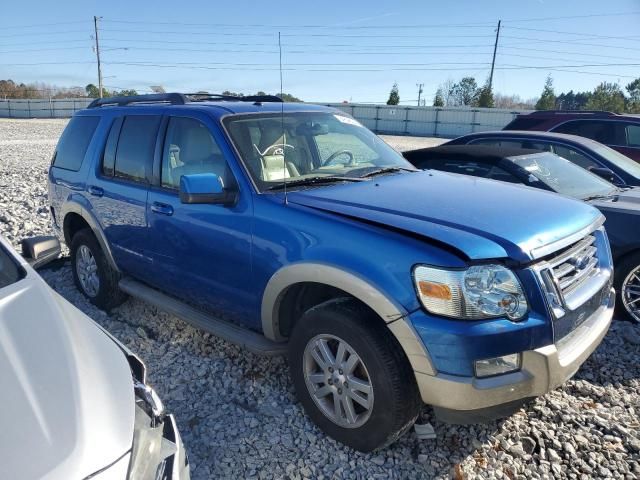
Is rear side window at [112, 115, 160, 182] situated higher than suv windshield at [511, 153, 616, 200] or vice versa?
rear side window at [112, 115, 160, 182]

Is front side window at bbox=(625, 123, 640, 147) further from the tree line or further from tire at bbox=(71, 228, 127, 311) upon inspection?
the tree line

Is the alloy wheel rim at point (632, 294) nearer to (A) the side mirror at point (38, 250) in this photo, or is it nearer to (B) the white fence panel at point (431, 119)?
(A) the side mirror at point (38, 250)

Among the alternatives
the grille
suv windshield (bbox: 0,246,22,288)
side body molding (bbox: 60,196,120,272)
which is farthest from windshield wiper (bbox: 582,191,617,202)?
suv windshield (bbox: 0,246,22,288)

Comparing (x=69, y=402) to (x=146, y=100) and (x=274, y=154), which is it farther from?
(x=146, y=100)

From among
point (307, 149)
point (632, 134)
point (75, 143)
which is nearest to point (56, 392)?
point (307, 149)

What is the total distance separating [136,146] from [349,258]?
7.80ft

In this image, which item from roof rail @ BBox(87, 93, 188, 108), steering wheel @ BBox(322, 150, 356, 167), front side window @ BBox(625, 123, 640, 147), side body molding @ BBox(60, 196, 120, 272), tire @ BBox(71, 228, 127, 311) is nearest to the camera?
steering wheel @ BBox(322, 150, 356, 167)

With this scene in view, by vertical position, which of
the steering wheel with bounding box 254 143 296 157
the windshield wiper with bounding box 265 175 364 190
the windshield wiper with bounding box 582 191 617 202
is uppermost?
the steering wheel with bounding box 254 143 296 157

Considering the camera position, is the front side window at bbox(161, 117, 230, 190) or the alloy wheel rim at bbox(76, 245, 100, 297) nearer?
the front side window at bbox(161, 117, 230, 190)

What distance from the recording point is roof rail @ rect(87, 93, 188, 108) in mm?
3963

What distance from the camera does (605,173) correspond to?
18.0 ft

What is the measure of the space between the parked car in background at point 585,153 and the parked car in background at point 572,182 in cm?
38

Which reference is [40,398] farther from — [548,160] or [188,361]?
[548,160]

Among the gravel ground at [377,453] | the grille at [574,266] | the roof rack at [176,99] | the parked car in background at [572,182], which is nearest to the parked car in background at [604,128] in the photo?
the parked car in background at [572,182]
